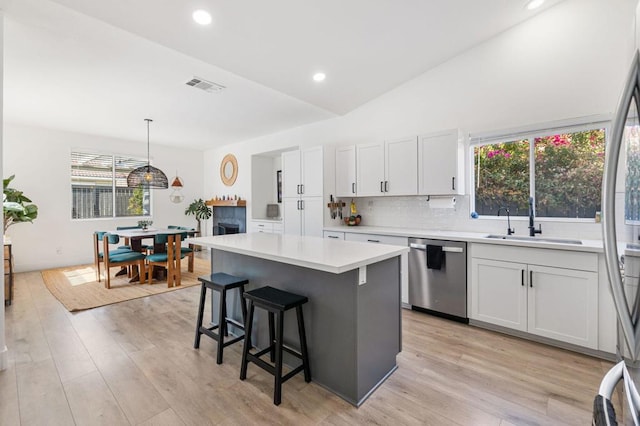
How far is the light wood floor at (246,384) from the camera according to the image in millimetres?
1794

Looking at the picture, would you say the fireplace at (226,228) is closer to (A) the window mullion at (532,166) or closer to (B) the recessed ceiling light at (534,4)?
(A) the window mullion at (532,166)

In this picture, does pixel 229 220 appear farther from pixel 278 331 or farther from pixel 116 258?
pixel 278 331

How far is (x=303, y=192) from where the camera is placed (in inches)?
188

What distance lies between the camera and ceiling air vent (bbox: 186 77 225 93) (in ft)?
12.2

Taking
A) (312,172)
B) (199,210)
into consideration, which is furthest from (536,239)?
(199,210)

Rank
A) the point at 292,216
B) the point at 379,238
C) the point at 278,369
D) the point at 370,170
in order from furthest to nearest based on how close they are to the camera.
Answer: the point at 292,216, the point at 370,170, the point at 379,238, the point at 278,369

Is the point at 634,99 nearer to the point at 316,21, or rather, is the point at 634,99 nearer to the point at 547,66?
the point at 316,21

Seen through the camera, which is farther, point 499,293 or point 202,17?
point 499,293

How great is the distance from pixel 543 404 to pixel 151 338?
3.10m

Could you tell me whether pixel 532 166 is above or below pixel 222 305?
above

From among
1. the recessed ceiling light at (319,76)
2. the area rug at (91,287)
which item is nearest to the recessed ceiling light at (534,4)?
the recessed ceiling light at (319,76)

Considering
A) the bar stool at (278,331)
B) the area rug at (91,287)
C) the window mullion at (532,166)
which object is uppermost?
the window mullion at (532,166)

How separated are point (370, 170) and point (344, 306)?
8.39ft

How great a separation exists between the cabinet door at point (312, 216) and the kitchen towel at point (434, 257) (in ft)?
5.59
